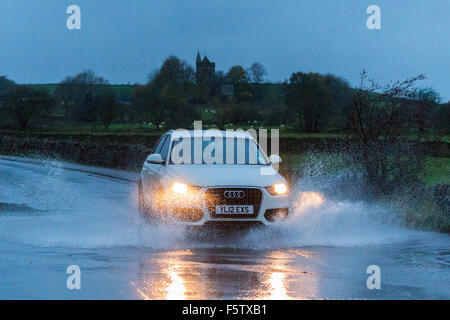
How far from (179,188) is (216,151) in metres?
1.76

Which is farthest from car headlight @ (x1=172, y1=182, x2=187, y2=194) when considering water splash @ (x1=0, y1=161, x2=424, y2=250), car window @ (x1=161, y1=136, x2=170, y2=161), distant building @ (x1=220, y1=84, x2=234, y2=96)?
distant building @ (x1=220, y1=84, x2=234, y2=96)

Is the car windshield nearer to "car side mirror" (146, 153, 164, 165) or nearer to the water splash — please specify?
"car side mirror" (146, 153, 164, 165)

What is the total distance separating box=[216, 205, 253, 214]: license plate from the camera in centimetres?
1130

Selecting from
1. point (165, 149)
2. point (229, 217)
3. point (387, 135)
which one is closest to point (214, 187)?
point (229, 217)

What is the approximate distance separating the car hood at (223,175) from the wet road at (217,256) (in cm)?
82

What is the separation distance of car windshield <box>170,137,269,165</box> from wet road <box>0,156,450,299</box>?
1.35 metres

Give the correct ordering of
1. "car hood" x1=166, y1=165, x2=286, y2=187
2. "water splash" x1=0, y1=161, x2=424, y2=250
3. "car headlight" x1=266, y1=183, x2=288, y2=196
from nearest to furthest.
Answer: "water splash" x1=0, y1=161, x2=424, y2=250, "car hood" x1=166, y1=165, x2=286, y2=187, "car headlight" x1=266, y1=183, x2=288, y2=196

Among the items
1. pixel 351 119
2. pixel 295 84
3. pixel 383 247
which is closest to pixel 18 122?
pixel 295 84

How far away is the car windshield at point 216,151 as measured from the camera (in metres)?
12.9

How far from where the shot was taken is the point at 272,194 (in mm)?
11711

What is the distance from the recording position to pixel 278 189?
38.8 feet

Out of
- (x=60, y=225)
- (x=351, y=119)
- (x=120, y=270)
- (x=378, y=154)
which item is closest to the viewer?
(x=120, y=270)
